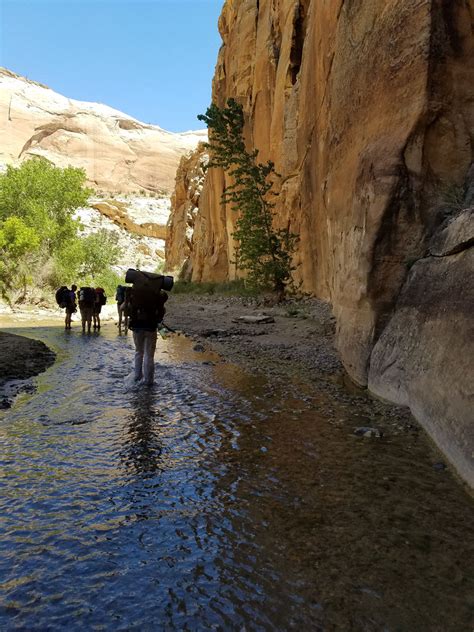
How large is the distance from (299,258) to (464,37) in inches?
552

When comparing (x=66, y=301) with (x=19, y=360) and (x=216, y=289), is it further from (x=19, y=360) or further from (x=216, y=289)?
(x=216, y=289)

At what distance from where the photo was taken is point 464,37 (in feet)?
22.4

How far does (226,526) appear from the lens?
3.20 m

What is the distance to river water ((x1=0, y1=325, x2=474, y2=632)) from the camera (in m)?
2.36

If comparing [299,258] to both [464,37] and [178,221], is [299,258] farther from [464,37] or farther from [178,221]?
[178,221]

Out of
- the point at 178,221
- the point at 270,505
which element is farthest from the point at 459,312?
the point at 178,221

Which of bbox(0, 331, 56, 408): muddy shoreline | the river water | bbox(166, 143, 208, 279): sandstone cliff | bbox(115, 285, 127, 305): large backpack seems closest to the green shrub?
bbox(115, 285, 127, 305): large backpack

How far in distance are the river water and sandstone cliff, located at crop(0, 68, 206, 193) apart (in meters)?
85.2

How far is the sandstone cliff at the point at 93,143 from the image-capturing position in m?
86.2

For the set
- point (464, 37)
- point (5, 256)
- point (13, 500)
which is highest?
point (464, 37)

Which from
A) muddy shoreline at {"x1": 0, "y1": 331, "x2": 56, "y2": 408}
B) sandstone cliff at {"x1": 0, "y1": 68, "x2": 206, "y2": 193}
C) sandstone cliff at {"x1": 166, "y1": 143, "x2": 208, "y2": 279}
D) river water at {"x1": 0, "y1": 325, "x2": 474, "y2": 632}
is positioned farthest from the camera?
sandstone cliff at {"x1": 0, "y1": 68, "x2": 206, "y2": 193}

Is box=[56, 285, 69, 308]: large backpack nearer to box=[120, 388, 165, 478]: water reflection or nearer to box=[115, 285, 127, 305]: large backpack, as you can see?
box=[115, 285, 127, 305]: large backpack

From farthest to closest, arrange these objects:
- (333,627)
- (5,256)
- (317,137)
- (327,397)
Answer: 1. (5,256)
2. (317,137)
3. (327,397)
4. (333,627)

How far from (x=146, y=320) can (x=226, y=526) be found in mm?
4670
